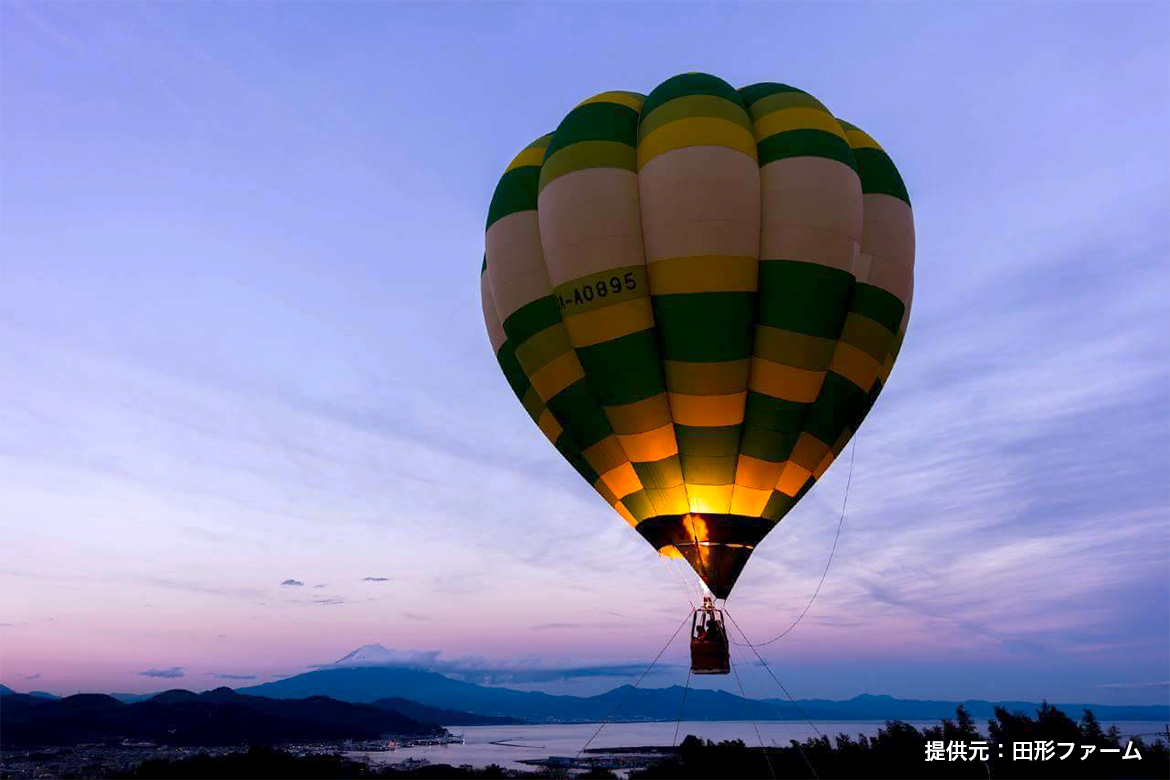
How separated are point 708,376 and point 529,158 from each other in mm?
5087

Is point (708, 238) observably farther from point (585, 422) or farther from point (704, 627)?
point (704, 627)

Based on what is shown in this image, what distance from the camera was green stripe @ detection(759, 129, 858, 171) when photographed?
1302 cm

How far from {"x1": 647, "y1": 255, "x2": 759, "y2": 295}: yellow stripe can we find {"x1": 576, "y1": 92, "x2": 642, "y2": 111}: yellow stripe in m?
3.18

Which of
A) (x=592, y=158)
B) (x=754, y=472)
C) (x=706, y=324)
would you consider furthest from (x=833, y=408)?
(x=592, y=158)

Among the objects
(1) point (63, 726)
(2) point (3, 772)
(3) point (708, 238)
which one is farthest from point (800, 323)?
(1) point (63, 726)

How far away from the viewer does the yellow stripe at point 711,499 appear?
1323cm

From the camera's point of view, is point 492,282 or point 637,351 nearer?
point 637,351

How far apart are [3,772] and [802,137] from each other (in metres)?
109

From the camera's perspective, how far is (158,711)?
174 m

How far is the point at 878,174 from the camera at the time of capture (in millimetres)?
14258

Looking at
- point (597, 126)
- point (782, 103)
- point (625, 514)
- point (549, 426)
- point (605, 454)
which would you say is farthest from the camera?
point (549, 426)

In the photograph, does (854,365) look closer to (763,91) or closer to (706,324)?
(706,324)

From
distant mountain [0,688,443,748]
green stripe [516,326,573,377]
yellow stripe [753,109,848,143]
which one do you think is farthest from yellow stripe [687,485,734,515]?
distant mountain [0,688,443,748]

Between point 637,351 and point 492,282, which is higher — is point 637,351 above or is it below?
below
